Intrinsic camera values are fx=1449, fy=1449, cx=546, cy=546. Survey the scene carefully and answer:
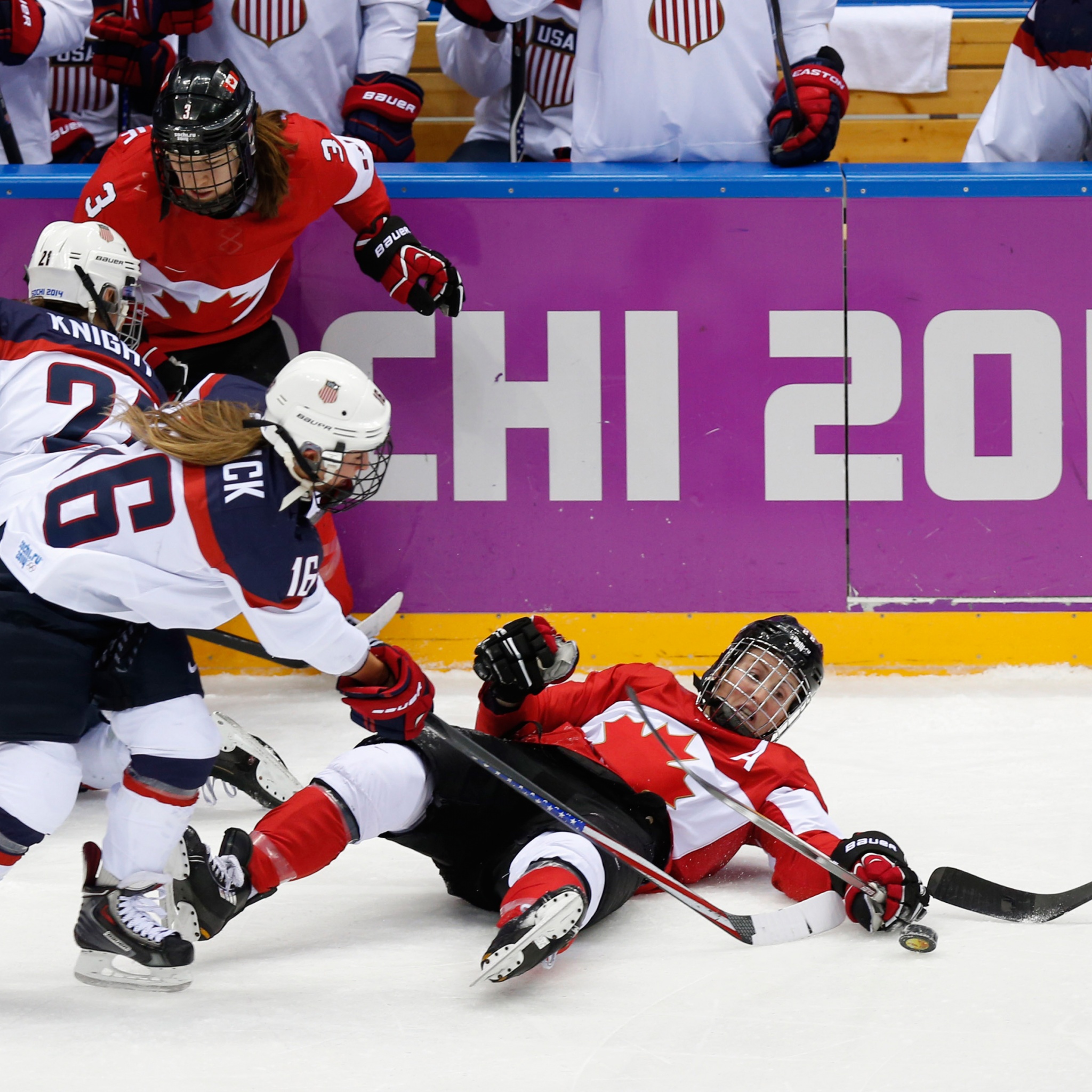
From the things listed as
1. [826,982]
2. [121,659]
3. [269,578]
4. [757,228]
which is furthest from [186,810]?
[757,228]

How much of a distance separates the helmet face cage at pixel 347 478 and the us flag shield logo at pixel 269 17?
236 cm

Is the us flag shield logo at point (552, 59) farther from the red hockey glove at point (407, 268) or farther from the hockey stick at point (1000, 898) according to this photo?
the hockey stick at point (1000, 898)

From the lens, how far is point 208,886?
215 cm

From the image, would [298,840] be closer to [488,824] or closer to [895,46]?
[488,824]

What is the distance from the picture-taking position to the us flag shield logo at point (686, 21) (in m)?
3.79

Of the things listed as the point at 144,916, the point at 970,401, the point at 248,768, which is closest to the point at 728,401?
the point at 970,401

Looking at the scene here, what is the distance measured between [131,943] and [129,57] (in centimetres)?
302

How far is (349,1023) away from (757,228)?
7.96ft

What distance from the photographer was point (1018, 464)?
3.76 metres

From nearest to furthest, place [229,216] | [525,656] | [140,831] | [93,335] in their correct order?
1. [140,831]
2. [525,656]
3. [93,335]
4. [229,216]

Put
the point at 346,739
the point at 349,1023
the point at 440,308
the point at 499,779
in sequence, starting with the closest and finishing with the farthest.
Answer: the point at 349,1023 < the point at 499,779 < the point at 346,739 < the point at 440,308

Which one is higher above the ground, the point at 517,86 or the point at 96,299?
the point at 517,86

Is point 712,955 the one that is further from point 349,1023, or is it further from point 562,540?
point 562,540

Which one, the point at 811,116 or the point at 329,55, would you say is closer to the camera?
the point at 811,116
